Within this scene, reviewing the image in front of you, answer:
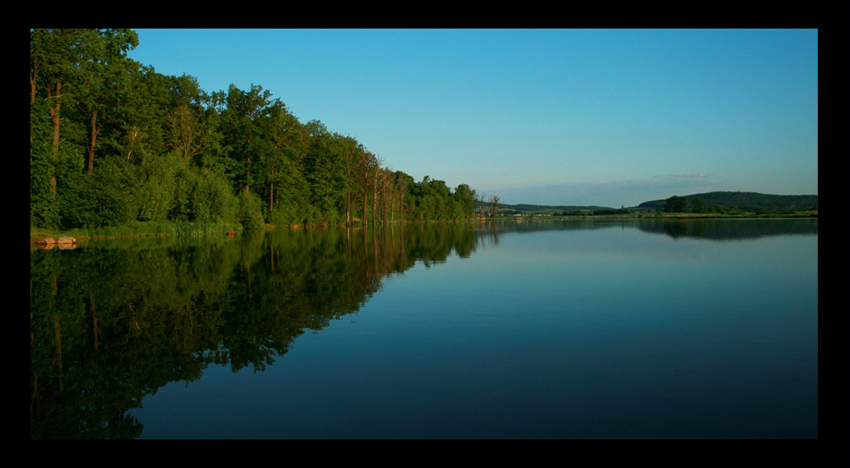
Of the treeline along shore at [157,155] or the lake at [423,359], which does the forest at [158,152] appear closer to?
the treeline along shore at [157,155]

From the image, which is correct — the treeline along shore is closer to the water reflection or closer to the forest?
the forest

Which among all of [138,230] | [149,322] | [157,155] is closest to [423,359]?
[149,322]

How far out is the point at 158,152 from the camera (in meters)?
50.6

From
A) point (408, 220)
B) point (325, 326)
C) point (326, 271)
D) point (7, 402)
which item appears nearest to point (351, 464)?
point (7, 402)

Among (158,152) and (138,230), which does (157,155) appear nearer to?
(158,152)

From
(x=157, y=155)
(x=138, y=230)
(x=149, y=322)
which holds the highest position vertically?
(x=157, y=155)

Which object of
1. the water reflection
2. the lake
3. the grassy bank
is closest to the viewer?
the lake

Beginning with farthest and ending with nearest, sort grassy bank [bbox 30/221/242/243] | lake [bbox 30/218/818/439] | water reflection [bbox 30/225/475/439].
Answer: grassy bank [bbox 30/221/242/243]
water reflection [bbox 30/225/475/439]
lake [bbox 30/218/818/439]

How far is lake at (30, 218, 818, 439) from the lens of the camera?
516 centimetres

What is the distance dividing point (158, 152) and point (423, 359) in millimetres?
51195

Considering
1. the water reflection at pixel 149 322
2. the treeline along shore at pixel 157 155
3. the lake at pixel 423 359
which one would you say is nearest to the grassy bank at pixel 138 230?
the treeline along shore at pixel 157 155

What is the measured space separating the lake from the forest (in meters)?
21.3

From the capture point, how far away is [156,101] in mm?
50469

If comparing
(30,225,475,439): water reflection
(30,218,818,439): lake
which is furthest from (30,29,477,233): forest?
(30,218,818,439): lake
